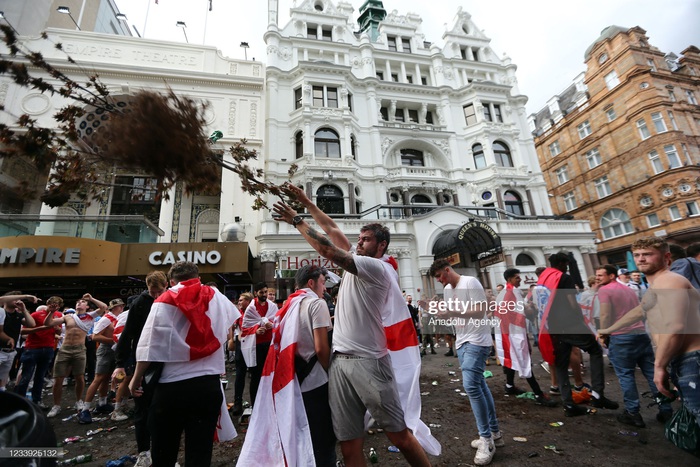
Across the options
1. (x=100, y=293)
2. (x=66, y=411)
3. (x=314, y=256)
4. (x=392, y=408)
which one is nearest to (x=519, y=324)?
(x=392, y=408)

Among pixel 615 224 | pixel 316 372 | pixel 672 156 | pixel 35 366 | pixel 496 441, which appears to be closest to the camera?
pixel 316 372

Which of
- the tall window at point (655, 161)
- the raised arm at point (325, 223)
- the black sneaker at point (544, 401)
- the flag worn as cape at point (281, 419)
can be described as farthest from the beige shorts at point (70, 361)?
the tall window at point (655, 161)

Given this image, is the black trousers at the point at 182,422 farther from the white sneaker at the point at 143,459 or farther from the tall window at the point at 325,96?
the tall window at the point at 325,96

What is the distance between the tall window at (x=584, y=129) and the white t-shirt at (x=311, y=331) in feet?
132

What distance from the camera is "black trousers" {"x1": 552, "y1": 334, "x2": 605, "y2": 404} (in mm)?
4879

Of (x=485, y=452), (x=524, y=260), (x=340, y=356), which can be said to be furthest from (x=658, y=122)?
(x=340, y=356)

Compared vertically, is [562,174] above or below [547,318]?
above

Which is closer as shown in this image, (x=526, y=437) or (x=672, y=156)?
(x=526, y=437)

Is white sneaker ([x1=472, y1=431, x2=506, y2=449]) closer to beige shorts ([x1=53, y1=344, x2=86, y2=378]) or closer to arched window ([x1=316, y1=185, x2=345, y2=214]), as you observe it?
beige shorts ([x1=53, y1=344, x2=86, y2=378])

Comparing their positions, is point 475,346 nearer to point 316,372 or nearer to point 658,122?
point 316,372

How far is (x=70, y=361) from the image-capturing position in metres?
6.25

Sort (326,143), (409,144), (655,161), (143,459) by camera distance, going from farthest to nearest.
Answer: (655,161)
(409,144)
(326,143)
(143,459)

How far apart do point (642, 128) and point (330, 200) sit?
28.3 meters

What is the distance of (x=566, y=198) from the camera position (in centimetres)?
3488
